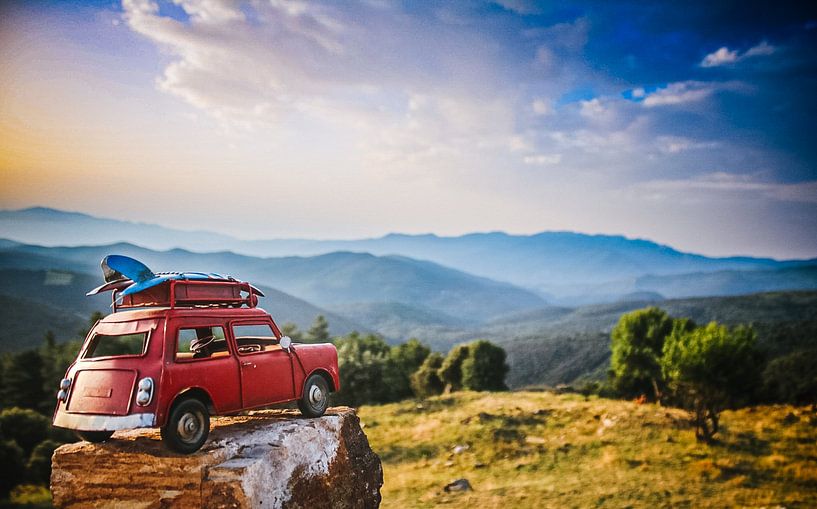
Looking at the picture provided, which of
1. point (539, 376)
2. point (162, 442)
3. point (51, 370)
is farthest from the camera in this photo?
point (539, 376)

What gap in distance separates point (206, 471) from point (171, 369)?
1.41m

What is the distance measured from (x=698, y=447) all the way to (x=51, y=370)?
7153 cm

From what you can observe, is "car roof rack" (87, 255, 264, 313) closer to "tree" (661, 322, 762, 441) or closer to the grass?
the grass

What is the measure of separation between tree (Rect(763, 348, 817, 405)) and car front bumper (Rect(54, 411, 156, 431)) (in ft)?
181

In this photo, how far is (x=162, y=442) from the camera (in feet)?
21.6

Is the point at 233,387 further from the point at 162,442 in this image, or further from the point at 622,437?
the point at 622,437

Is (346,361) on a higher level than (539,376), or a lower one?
higher

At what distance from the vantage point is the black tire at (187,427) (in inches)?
239

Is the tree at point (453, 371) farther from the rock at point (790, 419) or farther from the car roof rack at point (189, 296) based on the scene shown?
the car roof rack at point (189, 296)

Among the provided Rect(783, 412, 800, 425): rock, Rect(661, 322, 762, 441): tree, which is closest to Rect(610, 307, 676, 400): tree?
Rect(661, 322, 762, 441): tree

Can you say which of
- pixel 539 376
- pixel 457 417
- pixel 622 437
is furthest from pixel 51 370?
pixel 539 376

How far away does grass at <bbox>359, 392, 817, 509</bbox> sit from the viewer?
2080cm

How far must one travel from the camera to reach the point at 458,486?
22.5 m

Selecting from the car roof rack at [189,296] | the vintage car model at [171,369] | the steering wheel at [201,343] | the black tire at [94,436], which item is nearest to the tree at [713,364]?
the vintage car model at [171,369]
